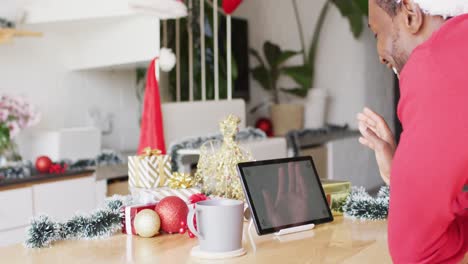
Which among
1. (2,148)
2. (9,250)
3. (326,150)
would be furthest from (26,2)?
(326,150)

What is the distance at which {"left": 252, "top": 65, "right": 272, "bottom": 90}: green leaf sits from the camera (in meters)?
4.78

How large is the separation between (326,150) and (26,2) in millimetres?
2319

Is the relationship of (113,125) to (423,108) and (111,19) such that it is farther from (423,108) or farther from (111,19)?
(423,108)

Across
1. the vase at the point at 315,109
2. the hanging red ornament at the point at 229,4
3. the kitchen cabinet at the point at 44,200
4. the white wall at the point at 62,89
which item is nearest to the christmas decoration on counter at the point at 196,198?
A: the kitchen cabinet at the point at 44,200

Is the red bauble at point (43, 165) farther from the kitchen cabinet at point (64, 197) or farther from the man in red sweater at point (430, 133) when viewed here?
the man in red sweater at point (430, 133)

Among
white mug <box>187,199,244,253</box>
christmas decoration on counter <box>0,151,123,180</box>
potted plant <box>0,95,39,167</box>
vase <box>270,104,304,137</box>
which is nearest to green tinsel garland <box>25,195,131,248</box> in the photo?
white mug <box>187,199,244,253</box>

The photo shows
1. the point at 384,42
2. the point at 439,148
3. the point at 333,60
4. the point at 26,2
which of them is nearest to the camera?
the point at 439,148

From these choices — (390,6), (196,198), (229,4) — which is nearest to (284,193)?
(196,198)

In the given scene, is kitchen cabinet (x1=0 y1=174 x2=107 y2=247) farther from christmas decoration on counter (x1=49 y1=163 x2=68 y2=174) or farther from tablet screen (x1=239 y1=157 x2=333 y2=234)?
tablet screen (x1=239 y1=157 x2=333 y2=234)

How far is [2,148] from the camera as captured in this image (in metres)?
2.59

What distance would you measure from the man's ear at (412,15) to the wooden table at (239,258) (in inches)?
15.5

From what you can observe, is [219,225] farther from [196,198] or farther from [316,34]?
[316,34]

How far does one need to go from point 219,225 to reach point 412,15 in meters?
0.43

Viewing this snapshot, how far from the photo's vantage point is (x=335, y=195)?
1.32 metres
